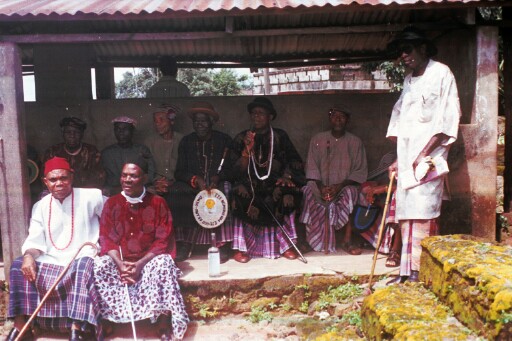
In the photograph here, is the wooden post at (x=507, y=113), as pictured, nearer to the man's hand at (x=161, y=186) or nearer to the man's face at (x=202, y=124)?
the man's face at (x=202, y=124)

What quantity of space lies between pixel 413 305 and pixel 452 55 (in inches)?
124

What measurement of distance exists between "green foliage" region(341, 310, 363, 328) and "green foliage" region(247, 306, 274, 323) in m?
0.80

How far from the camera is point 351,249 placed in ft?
19.2

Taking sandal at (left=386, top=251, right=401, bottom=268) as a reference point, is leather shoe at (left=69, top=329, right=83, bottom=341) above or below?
below

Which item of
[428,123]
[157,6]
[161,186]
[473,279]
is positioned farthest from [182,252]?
[473,279]

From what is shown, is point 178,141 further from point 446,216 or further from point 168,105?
point 446,216

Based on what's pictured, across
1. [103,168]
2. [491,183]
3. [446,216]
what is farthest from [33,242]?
[491,183]

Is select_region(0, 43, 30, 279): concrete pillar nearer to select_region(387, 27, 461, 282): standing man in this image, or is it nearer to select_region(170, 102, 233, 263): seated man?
select_region(170, 102, 233, 263): seated man

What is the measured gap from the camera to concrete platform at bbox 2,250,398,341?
4625 mm

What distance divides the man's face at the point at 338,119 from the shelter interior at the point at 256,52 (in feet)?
2.46

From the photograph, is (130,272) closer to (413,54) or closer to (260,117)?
(260,117)

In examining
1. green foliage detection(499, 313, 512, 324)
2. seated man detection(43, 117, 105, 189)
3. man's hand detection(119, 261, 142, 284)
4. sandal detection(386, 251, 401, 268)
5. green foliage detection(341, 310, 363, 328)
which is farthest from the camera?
seated man detection(43, 117, 105, 189)

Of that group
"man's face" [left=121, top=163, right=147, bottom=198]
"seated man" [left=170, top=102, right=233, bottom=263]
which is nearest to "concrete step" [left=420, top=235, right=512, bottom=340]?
"seated man" [left=170, top=102, right=233, bottom=263]

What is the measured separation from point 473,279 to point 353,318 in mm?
1478
